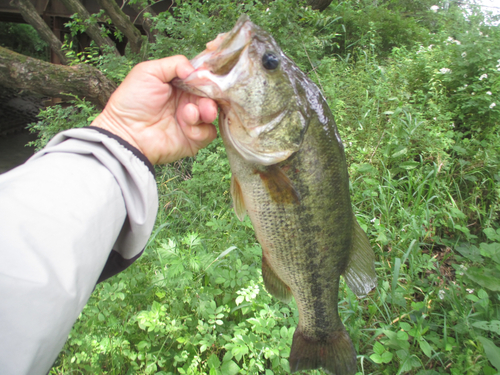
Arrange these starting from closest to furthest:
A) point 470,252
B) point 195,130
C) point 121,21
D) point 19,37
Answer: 1. point 195,130
2. point 470,252
3. point 121,21
4. point 19,37

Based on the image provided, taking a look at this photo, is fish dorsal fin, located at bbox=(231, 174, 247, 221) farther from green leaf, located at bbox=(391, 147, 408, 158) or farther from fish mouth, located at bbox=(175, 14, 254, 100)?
green leaf, located at bbox=(391, 147, 408, 158)

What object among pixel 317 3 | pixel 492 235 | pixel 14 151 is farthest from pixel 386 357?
pixel 14 151

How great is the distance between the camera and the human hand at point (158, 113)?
1.36m

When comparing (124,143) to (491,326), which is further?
(491,326)

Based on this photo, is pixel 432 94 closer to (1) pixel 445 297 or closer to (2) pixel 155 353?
(1) pixel 445 297

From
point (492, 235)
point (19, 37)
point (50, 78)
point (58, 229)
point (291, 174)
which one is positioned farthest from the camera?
point (19, 37)

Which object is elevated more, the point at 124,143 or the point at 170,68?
the point at 170,68

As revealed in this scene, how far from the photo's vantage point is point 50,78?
13.8ft

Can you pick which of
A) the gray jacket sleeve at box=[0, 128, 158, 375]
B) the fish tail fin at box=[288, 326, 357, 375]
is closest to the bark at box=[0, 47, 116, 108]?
the gray jacket sleeve at box=[0, 128, 158, 375]

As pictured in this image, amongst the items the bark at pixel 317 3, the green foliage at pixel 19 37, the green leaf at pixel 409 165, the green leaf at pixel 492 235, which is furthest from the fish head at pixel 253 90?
the green foliage at pixel 19 37

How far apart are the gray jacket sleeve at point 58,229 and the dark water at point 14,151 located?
7.93m

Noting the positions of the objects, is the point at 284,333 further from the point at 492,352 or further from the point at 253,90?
the point at 253,90

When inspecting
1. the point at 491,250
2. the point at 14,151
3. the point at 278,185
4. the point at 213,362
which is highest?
the point at 278,185

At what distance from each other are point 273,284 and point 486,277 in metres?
Answer: 1.72
